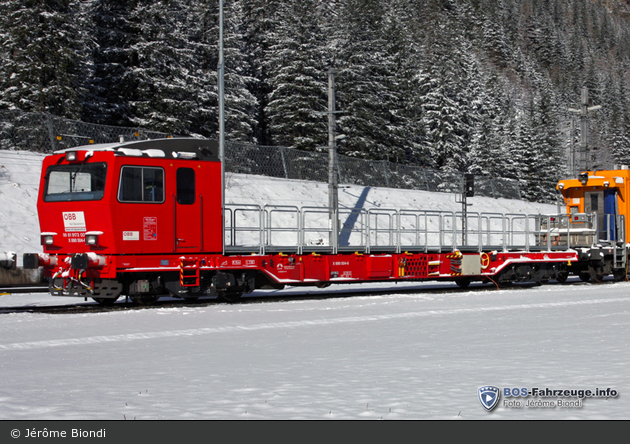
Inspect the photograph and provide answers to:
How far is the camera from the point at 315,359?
888cm

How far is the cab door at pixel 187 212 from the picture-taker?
52.2 feet

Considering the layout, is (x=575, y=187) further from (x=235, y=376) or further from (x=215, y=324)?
(x=235, y=376)

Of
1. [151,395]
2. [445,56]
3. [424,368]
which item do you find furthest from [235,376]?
[445,56]

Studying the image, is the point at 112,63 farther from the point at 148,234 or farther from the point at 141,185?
the point at 148,234

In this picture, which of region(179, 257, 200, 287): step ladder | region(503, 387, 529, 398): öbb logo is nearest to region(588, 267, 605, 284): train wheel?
region(179, 257, 200, 287): step ladder

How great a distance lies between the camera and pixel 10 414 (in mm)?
6148

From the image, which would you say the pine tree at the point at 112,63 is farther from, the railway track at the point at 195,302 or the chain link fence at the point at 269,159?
the railway track at the point at 195,302

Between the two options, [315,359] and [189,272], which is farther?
[189,272]

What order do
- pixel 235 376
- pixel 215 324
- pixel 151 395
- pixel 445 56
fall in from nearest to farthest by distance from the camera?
pixel 151 395, pixel 235 376, pixel 215 324, pixel 445 56

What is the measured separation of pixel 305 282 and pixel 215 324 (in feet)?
18.1

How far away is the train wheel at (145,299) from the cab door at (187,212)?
123 cm

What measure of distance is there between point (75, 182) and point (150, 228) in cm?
190

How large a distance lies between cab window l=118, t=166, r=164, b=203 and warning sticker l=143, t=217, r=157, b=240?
1.35 ft

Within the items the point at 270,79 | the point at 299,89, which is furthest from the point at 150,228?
the point at 270,79
